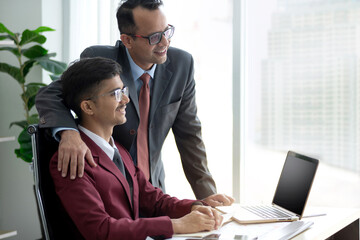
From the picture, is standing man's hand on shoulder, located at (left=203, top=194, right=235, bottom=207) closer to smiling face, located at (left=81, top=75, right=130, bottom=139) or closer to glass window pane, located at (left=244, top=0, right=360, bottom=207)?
smiling face, located at (left=81, top=75, right=130, bottom=139)

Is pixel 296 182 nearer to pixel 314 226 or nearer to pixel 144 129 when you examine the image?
pixel 314 226

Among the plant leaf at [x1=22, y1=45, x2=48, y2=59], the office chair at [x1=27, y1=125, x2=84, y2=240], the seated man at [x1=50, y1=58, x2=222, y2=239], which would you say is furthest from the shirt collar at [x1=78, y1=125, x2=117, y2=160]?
the plant leaf at [x1=22, y1=45, x2=48, y2=59]

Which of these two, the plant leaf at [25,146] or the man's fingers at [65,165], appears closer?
the man's fingers at [65,165]

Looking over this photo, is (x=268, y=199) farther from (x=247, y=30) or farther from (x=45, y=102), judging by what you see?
(x=45, y=102)

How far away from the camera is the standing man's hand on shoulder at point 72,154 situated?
1554 millimetres

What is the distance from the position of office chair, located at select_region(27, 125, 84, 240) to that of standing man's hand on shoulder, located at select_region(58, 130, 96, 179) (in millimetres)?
82

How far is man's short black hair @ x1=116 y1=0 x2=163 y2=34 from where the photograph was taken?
2090 mm

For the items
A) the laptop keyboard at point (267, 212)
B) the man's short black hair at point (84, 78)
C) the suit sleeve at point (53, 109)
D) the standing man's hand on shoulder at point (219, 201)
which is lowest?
the laptop keyboard at point (267, 212)

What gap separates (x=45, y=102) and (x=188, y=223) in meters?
0.68

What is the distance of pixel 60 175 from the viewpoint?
1.58 meters

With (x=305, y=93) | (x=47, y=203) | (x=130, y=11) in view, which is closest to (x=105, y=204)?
(x=47, y=203)

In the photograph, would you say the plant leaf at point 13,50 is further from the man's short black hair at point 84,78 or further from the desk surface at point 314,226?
the desk surface at point 314,226

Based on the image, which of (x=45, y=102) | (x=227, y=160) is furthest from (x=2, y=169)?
(x=45, y=102)

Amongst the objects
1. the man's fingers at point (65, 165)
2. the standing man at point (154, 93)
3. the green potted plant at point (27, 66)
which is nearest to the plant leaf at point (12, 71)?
the green potted plant at point (27, 66)
